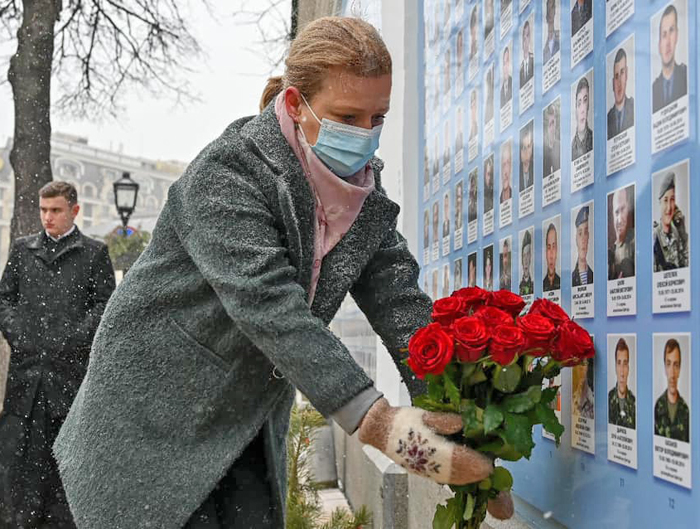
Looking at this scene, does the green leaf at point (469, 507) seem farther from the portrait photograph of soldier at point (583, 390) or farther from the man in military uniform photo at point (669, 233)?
the man in military uniform photo at point (669, 233)

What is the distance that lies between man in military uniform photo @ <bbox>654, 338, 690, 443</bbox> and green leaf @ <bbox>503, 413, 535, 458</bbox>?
25 cm

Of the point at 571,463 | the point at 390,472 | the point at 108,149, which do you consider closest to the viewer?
the point at 571,463

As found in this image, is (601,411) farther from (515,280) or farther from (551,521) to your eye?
(515,280)

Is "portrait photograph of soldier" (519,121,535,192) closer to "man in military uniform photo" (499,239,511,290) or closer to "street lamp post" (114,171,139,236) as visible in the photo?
A: "man in military uniform photo" (499,239,511,290)

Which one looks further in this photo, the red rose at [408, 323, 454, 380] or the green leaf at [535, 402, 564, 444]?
the green leaf at [535, 402, 564, 444]

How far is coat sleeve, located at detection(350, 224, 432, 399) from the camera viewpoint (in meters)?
2.55

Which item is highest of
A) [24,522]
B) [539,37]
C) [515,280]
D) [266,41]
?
[266,41]

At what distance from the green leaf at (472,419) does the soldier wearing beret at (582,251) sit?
0.50 m

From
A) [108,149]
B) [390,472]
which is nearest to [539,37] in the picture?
[390,472]

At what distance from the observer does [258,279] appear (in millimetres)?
2049

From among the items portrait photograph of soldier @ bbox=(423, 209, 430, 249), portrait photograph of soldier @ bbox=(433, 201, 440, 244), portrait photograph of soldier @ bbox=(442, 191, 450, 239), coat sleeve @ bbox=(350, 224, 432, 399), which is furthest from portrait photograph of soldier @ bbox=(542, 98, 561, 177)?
portrait photograph of soldier @ bbox=(423, 209, 430, 249)

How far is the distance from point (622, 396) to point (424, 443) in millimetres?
472

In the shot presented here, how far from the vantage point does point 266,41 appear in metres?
11.6

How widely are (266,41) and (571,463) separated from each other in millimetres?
9709
